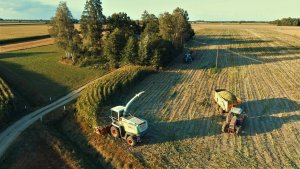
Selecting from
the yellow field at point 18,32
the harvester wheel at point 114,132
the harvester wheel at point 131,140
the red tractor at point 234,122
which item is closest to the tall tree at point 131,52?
the red tractor at point 234,122

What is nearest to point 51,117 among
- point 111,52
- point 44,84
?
point 44,84

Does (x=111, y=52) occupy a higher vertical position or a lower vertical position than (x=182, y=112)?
higher

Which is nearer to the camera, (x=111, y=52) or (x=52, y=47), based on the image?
(x=111, y=52)

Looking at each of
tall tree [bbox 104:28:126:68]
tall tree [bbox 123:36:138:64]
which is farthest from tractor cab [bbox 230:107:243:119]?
tall tree [bbox 104:28:126:68]

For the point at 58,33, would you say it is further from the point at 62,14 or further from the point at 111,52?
the point at 111,52

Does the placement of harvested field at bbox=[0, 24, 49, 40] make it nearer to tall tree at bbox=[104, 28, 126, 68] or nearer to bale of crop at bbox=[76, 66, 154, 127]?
tall tree at bbox=[104, 28, 126, 68]

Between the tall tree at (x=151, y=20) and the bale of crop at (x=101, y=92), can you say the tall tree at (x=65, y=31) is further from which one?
the tall tree at (x=151, y=20)

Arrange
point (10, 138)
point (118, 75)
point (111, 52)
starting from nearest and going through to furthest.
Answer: point (10, 138) < point (118, 75) < point (111, 52)
